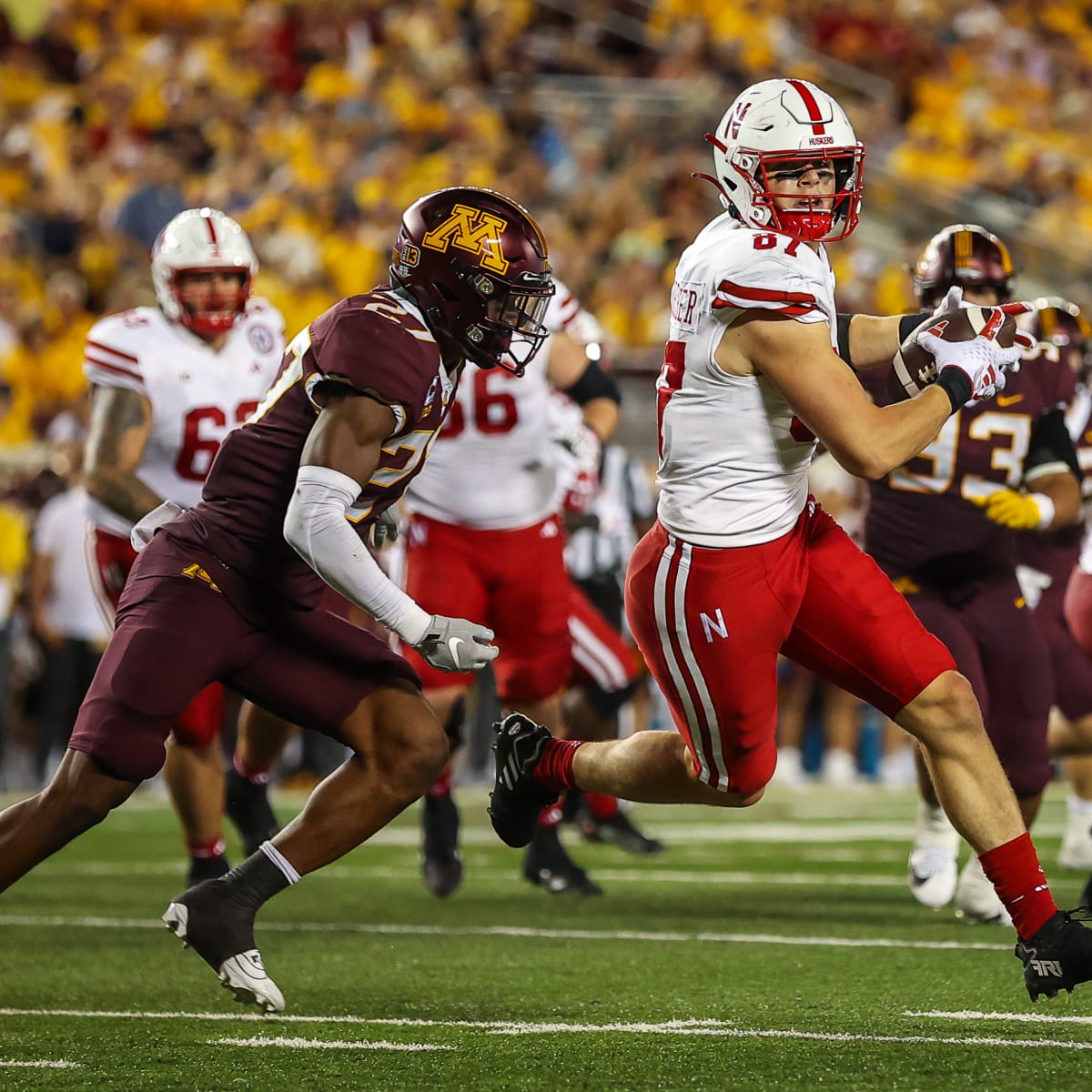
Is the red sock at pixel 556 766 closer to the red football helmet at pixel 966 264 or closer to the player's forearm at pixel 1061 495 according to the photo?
the player's forearm at pixel 1061 495

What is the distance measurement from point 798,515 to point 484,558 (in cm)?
224

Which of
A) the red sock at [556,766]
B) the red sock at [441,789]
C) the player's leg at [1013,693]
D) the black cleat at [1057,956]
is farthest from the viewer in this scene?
the red sock at [441,789]

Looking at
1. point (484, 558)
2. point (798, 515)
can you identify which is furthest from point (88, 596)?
point (798, 515)

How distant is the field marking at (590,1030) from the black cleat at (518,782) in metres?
0.68

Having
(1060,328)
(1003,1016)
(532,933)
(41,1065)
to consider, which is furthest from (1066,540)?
(41,1065)

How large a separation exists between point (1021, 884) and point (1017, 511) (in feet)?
5.81

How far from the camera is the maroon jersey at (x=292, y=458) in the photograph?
403 centimetres

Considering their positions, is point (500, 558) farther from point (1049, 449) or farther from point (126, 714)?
point (126, 714)

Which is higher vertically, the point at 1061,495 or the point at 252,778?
the point at 1061,495

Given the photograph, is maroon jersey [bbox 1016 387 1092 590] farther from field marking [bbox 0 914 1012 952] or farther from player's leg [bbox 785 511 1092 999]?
player's leg [bbox 785 511 1092 999]

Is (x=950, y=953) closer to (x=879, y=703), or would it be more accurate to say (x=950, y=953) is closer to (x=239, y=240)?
(x=879, y=703)

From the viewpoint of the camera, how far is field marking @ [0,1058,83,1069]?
3.60 metres

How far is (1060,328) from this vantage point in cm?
613

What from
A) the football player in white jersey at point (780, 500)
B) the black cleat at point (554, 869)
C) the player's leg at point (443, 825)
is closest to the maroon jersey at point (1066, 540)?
Result: the black cleat at point (554, 869)
